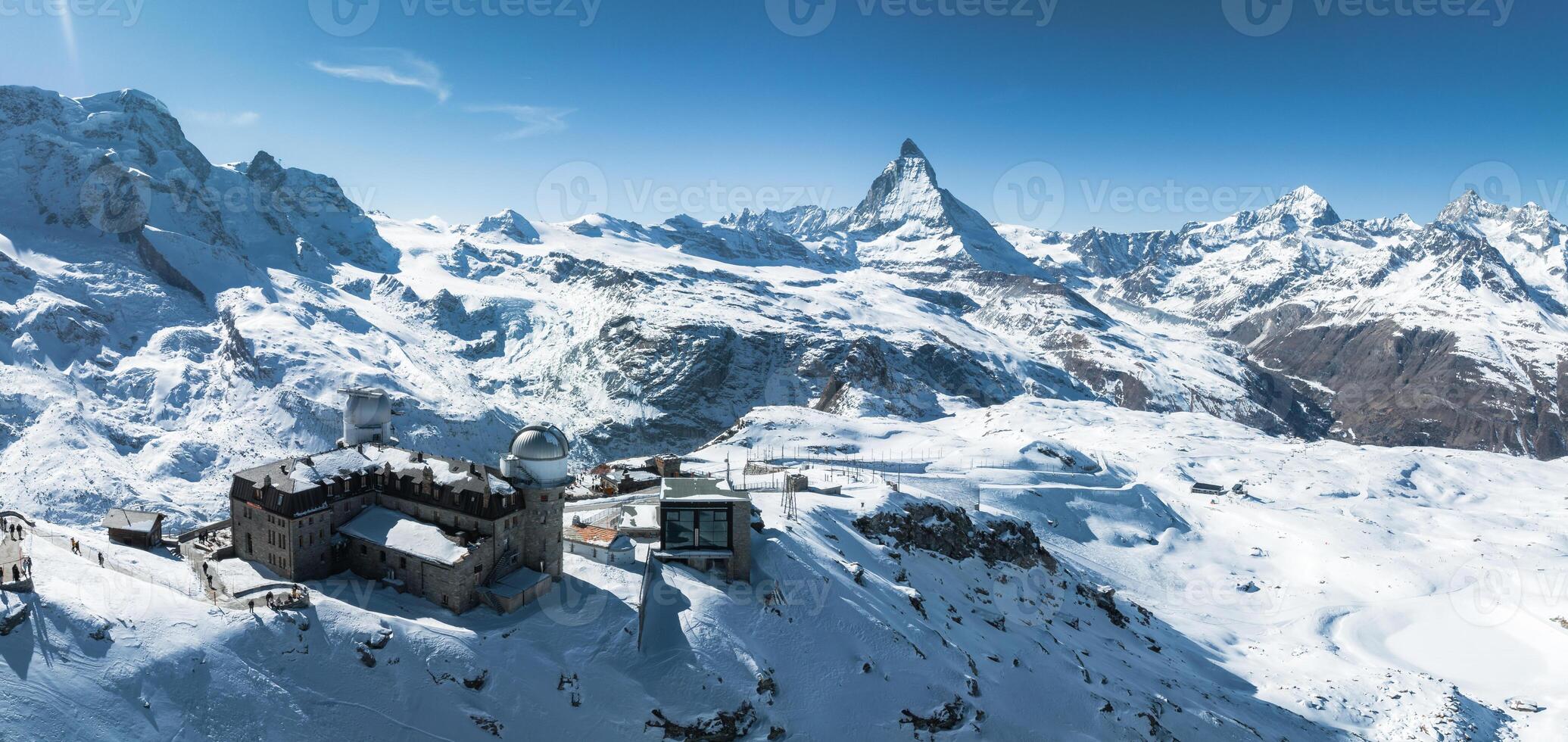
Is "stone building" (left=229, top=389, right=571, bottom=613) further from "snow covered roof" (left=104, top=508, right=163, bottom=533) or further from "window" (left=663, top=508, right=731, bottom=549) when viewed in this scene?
"window" (left=663, top=508, right=731, bottom=549)

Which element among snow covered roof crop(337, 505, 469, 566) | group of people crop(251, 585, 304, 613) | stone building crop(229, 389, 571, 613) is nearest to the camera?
group of people crop(251, 585, 304, 613)

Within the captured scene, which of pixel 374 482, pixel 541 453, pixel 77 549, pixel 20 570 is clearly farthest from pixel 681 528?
pixel 20 570

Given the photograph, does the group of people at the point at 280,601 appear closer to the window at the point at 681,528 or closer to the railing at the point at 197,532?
the railing at the point at 197,532

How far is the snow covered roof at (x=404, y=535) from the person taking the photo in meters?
39.8

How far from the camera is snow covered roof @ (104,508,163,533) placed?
42000 millimetres

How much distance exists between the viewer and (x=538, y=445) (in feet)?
142

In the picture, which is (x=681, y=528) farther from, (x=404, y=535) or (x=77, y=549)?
(x=77, y=549)

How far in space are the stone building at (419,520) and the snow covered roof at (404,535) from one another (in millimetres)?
53

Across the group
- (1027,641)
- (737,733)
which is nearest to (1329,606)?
(1027,641)

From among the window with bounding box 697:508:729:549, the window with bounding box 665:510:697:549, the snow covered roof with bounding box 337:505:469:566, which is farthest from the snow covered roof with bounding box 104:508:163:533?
the window with bounding box 697:508:729:549

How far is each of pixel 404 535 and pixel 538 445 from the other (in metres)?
7.91

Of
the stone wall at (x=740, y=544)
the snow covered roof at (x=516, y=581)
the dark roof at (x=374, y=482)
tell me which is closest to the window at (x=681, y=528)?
the stone wall at (x=740, y=544)

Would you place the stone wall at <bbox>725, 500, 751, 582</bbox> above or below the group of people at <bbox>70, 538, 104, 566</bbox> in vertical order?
below

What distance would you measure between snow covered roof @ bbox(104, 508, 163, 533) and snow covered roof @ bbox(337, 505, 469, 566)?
9932mm
